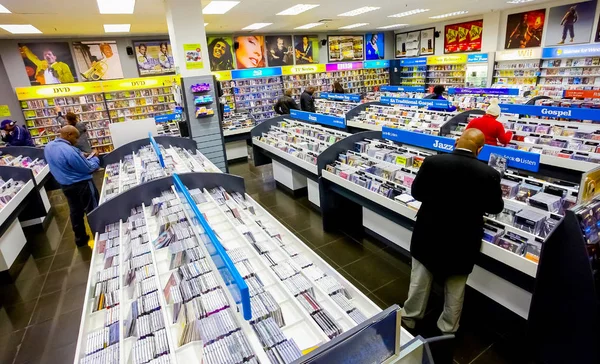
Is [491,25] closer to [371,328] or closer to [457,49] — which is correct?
[457,49]

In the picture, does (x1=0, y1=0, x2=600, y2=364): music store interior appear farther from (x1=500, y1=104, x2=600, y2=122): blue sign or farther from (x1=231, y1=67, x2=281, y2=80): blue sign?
(x1=231, y1=67, x2=281, y2=80): blue sign

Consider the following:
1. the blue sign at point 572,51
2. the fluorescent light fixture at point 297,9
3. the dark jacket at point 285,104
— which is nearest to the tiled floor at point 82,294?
the dark jacket at point 285,104

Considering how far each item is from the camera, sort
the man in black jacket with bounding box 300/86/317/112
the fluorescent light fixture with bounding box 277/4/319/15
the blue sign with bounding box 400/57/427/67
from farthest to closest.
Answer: the blue sign with bounding box 400/57/427/67 < the man in black jacket with bounding box 300/86/317/112 < the fluorescent light fixture with bounding box 277/4/319/15

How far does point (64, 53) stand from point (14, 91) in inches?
73.1

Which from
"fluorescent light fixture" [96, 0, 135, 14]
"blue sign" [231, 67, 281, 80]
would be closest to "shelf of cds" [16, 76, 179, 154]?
"blue sign" [231, 67, 281, 80]

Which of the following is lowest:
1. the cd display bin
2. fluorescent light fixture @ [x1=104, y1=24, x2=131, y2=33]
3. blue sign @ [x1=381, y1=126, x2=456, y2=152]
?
the cd display bin

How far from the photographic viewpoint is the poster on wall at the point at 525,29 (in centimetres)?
1138

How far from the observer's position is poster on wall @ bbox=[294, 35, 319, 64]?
14570 millimetres

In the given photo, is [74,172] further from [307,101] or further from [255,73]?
[255,73]

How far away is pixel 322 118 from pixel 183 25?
10.5ft

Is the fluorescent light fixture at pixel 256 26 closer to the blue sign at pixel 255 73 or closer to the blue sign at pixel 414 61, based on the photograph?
the blue sign at pixel 255 73

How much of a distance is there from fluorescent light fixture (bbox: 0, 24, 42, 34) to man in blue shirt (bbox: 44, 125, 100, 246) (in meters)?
5.58

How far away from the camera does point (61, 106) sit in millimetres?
10406

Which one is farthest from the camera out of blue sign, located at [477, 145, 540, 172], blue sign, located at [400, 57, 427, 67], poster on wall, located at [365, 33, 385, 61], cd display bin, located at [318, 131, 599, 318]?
poster on wall, located at [365, 33, 385, 61]
